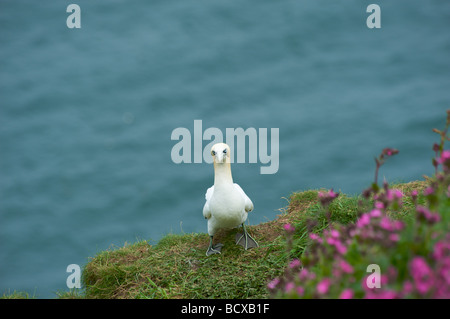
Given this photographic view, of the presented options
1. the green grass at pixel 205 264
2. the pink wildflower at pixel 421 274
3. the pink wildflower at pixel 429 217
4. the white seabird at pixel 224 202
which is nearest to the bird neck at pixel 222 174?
the white seabird at pixel 224 202

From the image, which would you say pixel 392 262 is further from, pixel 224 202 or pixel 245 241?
pixel 245 241

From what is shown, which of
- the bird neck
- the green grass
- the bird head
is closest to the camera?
the green grass

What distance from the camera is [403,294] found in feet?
5.78

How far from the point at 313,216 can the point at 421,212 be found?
2595 millimetres

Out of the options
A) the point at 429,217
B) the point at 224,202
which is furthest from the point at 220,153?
the point at 429,217

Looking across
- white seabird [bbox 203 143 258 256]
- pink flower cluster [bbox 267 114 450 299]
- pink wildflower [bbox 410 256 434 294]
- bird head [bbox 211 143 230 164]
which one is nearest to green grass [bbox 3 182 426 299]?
white seabird [bbox 203 143 258 256]

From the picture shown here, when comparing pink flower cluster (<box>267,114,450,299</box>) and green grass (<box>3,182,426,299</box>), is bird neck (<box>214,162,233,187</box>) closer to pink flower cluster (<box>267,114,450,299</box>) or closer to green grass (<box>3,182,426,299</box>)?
green grass (<box>3,182,426,299</box>)

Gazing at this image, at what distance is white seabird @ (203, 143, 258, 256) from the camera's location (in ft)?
14.6

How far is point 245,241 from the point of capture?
4645 mm

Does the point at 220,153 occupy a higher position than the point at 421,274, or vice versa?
the point at 220,153

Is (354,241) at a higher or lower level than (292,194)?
lower

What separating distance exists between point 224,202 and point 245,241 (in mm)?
506

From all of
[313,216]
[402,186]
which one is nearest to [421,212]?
[313,216]
